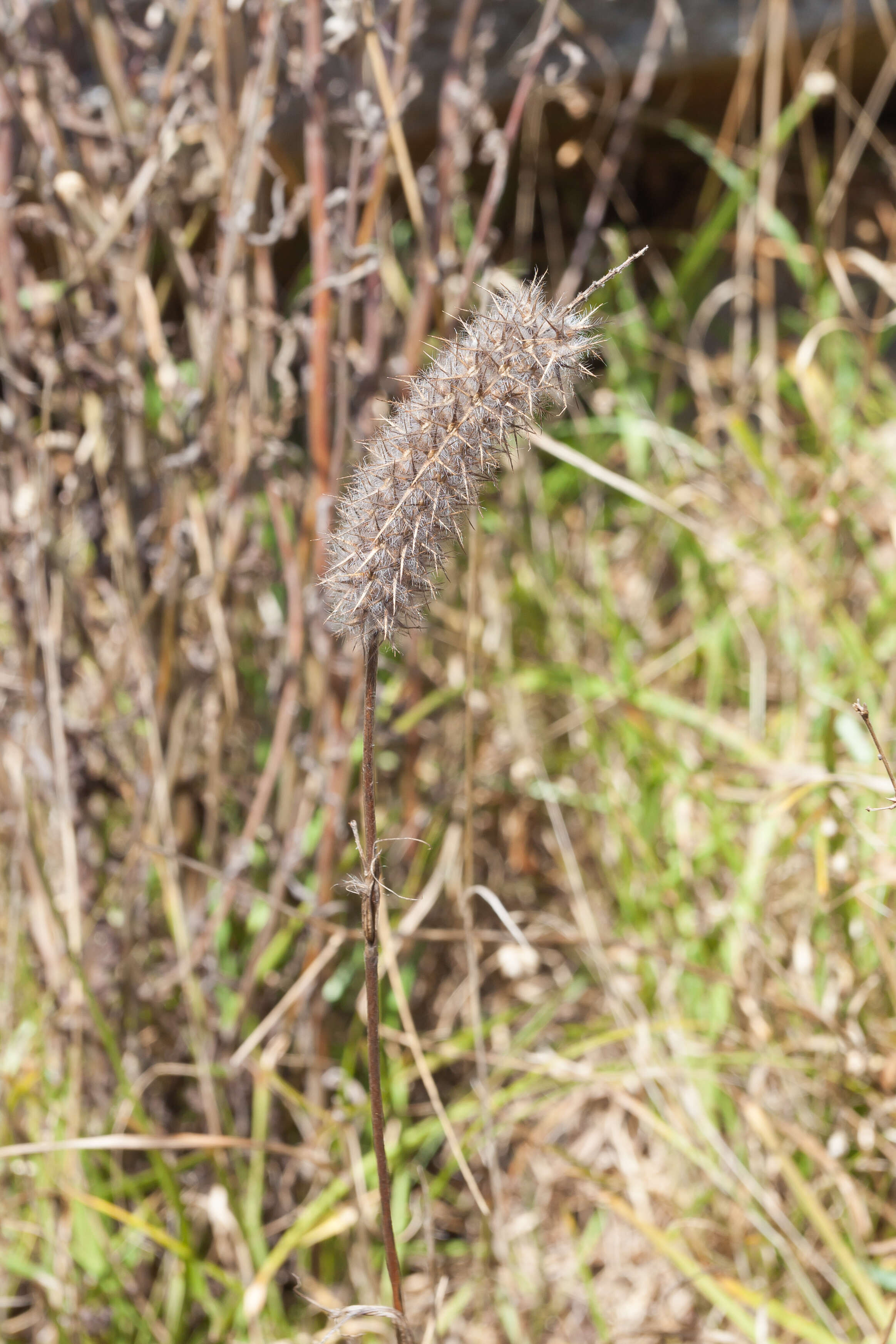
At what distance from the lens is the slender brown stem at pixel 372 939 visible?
26.2 inches

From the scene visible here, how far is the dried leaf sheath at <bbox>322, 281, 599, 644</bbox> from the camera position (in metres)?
0.64

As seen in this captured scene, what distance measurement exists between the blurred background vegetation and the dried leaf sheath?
38 centimetres

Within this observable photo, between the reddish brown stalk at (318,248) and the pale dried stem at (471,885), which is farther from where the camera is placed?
the reddish brown stalk at (318,248)

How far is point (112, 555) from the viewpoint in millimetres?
1445

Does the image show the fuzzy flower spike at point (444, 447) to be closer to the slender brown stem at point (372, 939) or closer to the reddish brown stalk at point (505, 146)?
the slender brown stem at point (372, 939)

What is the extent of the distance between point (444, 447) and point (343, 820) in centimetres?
84

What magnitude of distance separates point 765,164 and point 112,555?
140cm

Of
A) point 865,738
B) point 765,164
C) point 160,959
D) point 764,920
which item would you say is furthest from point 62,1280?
point 765,164

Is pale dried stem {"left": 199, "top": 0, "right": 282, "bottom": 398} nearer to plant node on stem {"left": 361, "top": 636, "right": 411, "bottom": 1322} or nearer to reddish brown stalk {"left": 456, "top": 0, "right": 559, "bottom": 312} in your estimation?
reddish brown stalk {"left": 456, "top": 0, "right": 559, "bottom": 312}

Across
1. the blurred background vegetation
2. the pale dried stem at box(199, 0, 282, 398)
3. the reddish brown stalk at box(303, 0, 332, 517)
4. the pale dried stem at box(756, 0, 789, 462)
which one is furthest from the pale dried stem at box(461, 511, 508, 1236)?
the pale dried stem at box(756, 0, 789, 462)

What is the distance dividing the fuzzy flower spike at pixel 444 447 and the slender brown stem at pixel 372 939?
33 mm

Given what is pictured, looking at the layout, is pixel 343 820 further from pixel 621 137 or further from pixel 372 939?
pixel 621 137

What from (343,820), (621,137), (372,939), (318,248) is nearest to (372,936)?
(372,939)

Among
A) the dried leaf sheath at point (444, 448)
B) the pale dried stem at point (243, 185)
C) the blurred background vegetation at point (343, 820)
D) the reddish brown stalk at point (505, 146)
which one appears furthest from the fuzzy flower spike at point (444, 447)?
the pale dried stem at point (243, 185)
